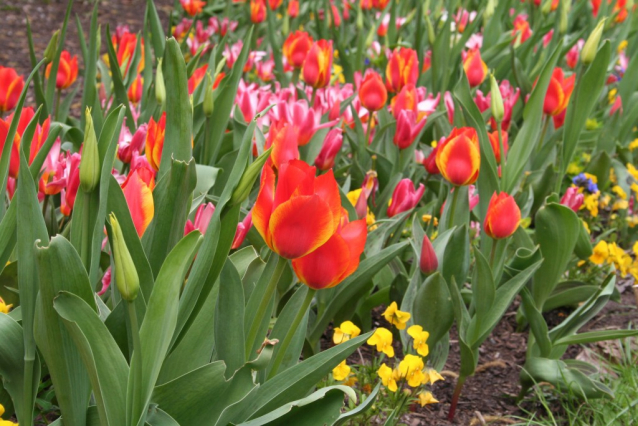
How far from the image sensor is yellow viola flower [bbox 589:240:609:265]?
2176 millimetres

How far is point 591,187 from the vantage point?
8.36 feet

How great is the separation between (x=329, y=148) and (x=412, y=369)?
0.65 m

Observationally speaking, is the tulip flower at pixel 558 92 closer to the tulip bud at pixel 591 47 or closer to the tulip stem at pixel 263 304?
the tulip bud at pixel 591 47

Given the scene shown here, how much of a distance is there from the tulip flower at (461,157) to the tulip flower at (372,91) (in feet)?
1.65

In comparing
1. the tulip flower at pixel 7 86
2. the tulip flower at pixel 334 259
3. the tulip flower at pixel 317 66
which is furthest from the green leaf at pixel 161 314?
the tulip flower at pixel 317 66

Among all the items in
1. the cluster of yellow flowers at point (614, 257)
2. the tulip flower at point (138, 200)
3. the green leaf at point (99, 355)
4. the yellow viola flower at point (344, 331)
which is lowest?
the cluster of yellow flowers at point (614, 257)

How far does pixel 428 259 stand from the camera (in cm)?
164

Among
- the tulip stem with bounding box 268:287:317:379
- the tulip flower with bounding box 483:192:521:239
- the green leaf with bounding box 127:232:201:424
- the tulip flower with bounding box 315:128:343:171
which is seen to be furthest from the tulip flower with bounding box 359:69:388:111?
the green leaf with bounding box 127:232:201:424

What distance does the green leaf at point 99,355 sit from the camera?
90 cm

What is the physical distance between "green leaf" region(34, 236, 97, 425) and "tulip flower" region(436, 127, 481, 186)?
872mm

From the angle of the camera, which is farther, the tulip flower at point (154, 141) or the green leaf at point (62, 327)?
the tulip flower at point (154, 141)

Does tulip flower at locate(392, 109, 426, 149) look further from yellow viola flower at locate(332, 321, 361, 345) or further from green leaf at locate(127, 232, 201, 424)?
green leaf at locate(127, 232, 201, 424)

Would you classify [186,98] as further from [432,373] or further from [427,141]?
[427,141]

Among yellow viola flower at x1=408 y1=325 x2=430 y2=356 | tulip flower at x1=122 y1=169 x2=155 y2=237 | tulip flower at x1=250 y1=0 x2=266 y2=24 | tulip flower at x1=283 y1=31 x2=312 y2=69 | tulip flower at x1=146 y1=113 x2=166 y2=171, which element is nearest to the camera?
tulip flower at x1=122 y1=169 x2=155 y2=237
